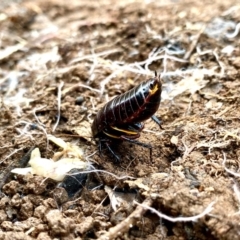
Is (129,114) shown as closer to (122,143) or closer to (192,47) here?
(122,143)

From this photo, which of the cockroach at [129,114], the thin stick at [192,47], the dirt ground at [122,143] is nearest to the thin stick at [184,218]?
the dirt ground at [122,143]

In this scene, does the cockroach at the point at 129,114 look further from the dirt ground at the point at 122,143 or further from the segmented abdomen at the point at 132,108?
the dirt ground at the point at 122,143

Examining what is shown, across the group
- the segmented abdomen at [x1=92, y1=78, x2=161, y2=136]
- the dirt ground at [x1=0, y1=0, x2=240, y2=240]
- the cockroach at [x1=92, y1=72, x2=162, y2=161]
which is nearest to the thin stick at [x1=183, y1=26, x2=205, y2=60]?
the dirt ground at [x1=0, y1=0, x2=240, y2=240]

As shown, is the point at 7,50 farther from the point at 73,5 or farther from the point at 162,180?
the point at 162,180

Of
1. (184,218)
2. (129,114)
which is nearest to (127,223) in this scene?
(184,218)

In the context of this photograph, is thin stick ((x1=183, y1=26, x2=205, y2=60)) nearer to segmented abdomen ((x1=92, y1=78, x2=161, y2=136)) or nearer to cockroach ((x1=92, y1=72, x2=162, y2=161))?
cockroach ((x1=92, y1=72, x2=162, y2=161))
